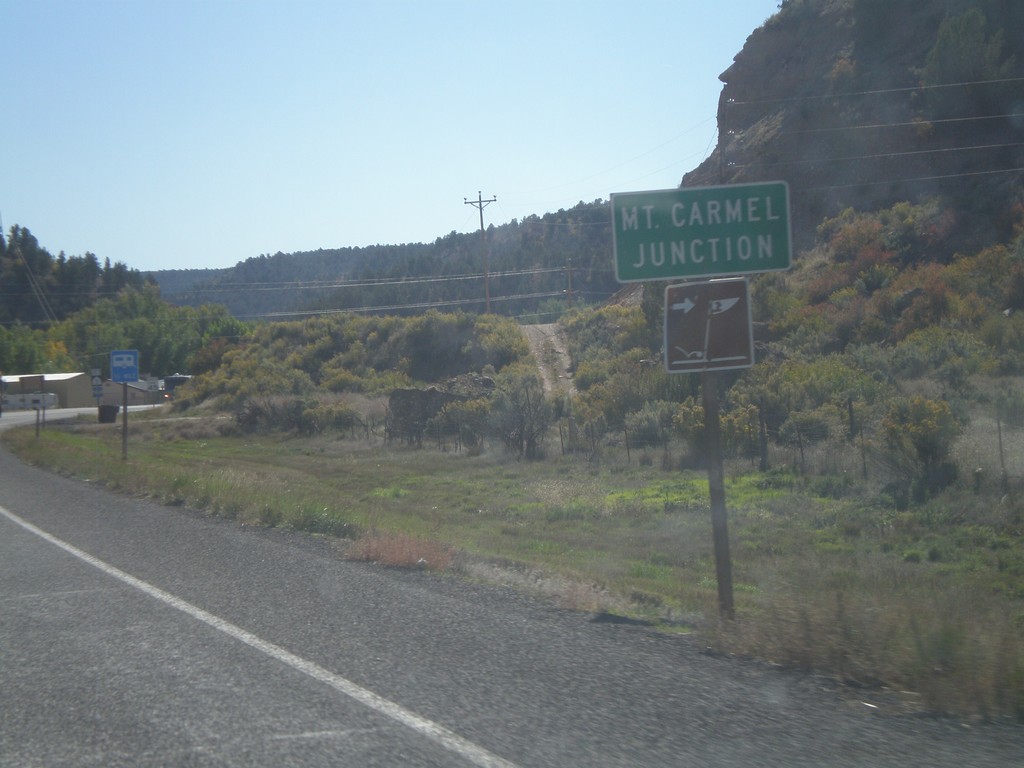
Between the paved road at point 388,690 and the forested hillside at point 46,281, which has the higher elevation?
the forested hillside at point 46,281

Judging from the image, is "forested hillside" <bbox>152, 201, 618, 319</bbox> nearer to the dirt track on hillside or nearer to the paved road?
the dirt track on hillside

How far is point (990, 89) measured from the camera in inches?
1907

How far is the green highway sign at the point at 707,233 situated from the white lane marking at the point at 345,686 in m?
3.77

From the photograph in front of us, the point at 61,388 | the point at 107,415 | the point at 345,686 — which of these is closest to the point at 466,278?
the point at 61,388

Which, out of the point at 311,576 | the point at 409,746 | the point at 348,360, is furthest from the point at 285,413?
the point at 409,746

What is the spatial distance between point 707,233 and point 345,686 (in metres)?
4.34

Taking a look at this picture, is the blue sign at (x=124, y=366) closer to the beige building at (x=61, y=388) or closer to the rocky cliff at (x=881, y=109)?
the rocky cliff at (x=881, y=109)

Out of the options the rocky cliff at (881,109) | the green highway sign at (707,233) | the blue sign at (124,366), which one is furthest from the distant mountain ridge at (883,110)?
the green highway sign at (707,233)

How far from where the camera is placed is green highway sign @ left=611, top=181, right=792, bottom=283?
766cm

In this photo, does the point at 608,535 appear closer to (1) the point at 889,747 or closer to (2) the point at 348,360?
(1) the point at 889,747

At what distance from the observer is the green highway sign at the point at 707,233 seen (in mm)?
7656

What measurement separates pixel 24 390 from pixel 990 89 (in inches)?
3020

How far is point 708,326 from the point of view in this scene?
7.50 meters

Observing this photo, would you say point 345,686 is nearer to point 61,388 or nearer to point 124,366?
point 124,366
